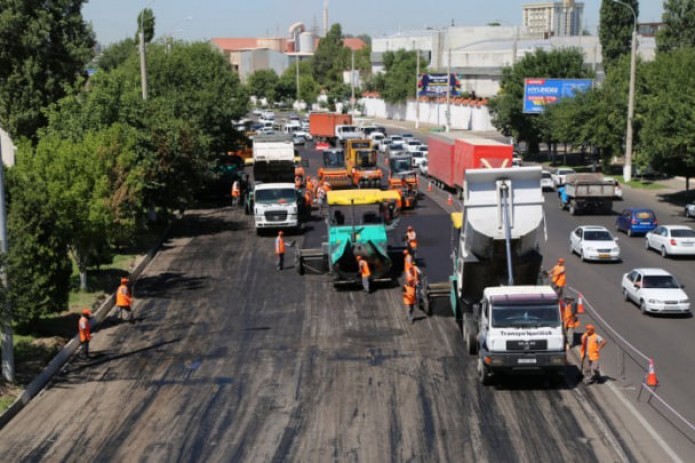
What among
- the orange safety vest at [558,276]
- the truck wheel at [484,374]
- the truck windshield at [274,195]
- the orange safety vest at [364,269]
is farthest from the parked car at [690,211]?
the truck wheel at [484,374]

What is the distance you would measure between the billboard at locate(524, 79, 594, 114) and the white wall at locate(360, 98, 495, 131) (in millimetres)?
28518

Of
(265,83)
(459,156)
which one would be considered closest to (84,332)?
(459,156)

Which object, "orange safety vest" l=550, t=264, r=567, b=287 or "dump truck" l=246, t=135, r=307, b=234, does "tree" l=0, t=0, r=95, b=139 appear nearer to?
"dump truck" l=246, t=135, r=307, b=234

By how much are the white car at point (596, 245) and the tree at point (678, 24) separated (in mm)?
39970

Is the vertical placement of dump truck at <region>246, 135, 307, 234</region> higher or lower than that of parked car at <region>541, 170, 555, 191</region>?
higher

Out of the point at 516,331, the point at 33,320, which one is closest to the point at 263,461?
the point at 516,331

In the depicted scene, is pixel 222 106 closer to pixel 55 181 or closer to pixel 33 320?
pixel 55 181

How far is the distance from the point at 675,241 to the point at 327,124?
61536 millimetres

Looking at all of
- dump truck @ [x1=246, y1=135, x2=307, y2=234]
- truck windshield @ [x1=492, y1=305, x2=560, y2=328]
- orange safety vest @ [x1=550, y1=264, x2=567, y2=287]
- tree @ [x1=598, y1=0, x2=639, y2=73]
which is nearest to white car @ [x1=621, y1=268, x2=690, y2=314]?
orange safety vest @ [x1=550, y1=264, x2=567, y2=287]

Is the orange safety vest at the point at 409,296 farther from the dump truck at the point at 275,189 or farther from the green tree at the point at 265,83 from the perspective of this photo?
the green tree at the point at 265,83

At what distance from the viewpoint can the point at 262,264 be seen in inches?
1476

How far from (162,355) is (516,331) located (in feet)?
32.1

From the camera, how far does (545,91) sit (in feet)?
252

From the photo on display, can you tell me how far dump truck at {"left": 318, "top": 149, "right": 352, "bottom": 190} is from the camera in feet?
183
